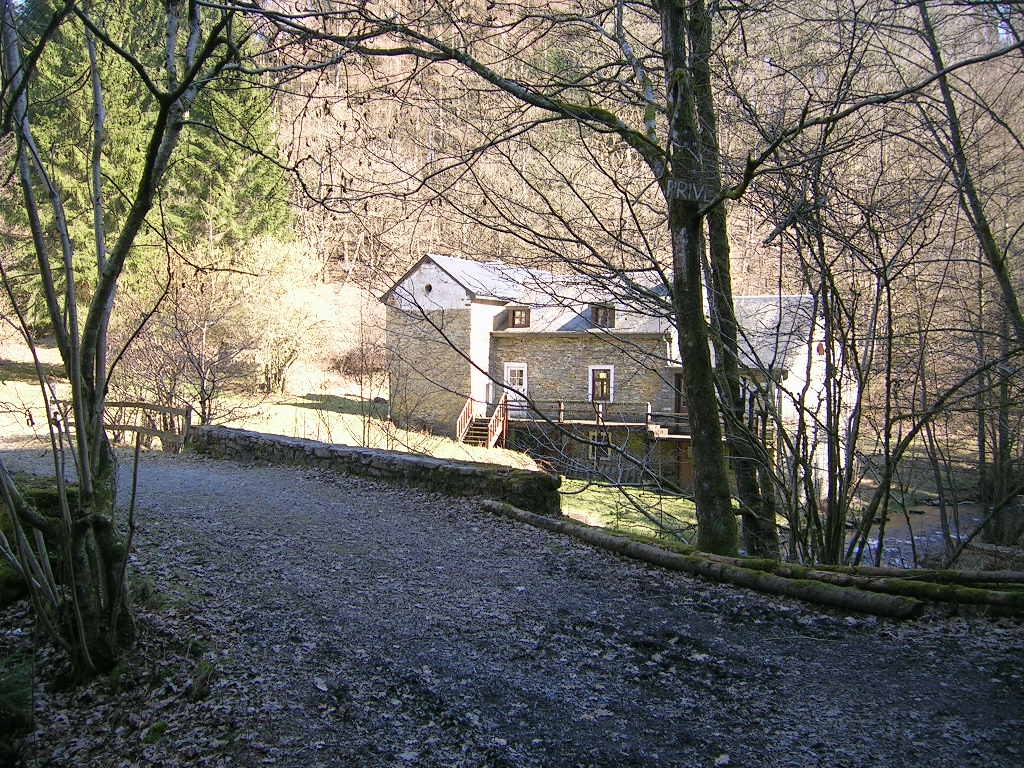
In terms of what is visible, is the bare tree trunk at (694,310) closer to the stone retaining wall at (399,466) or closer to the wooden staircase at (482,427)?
the stone retaining wall at (399,466)

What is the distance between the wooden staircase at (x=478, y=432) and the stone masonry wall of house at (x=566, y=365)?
7.68 ft

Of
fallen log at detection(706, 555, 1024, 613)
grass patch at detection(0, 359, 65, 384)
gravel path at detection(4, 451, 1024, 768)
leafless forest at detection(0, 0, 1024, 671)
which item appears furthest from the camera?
grass patch at detection(0, 359, 65, 384)

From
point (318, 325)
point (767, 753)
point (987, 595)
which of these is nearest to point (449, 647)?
point (767, 753)

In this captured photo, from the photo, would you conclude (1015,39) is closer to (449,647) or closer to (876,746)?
(876,746)

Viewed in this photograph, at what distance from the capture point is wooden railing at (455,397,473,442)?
26375 millimetres

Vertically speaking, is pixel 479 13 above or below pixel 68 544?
above

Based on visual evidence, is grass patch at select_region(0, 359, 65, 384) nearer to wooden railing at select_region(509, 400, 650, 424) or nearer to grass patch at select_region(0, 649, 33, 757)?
wooden railing at select_region(509, 400, 650, 424)

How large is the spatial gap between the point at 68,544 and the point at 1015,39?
26.4 feet

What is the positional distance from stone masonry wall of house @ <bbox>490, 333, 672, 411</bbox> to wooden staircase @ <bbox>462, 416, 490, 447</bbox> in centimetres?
234

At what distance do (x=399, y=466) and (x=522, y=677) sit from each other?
560 centimetres

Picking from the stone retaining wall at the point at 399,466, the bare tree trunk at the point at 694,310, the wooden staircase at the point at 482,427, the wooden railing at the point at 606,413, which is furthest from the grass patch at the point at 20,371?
the bare tree trunk at the point at 694,310

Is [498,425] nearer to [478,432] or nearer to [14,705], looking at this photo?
[478,432]

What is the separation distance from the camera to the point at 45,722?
3.38 meters

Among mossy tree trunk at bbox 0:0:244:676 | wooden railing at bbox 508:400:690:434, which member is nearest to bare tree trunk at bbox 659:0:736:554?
mossy tree trunk at bbox 0:0:244:676
